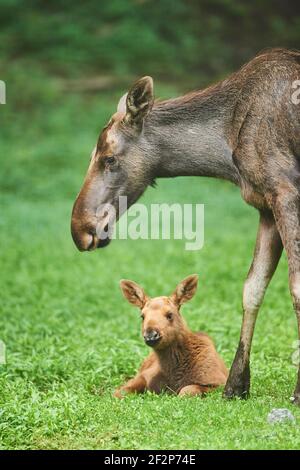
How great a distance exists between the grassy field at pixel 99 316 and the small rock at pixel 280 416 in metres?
0.06

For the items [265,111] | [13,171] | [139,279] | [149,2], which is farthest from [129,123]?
[149,2]

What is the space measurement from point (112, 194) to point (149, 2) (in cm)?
1990

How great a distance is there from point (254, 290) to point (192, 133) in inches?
50.4

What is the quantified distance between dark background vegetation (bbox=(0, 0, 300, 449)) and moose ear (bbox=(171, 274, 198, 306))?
0.86 meters

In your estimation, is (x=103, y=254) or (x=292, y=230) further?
(x=103, y=254)

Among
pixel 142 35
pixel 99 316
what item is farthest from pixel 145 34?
pixel 99 316

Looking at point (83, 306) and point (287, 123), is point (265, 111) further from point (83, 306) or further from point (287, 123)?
point (83, 306)

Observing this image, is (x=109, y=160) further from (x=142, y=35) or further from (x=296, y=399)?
(x=142, y=35)

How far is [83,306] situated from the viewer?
470 inches

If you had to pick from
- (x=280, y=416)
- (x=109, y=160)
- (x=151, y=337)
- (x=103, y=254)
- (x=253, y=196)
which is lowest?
(x=280, y=416)

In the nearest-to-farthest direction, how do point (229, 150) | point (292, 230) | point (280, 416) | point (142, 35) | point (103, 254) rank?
1. point (280, 416)
2. point (292, 230)
3. point (229, 150)
4. point (103, 254)
5. point (142, 35)

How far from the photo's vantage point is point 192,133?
786 cm

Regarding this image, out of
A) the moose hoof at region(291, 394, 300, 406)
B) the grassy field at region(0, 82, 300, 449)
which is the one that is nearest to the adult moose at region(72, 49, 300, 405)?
the moose hoof at region(291, 394, 300, 406)

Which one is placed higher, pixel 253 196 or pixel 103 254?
pixel 253 196
